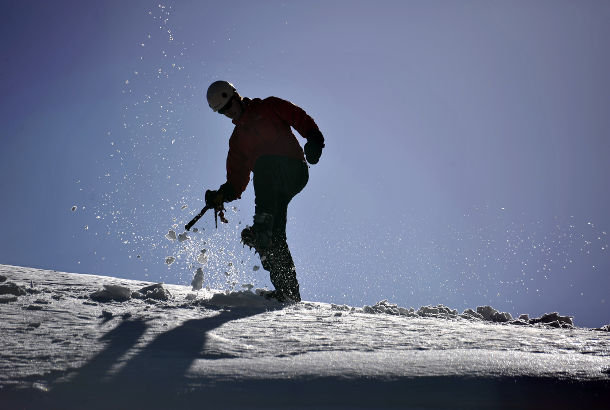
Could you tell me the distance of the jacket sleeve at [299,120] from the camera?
4027mm

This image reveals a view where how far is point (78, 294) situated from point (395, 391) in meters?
2.44

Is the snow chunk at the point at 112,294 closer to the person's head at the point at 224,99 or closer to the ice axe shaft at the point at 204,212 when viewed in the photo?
the ice axe shaft at the point at 204,212

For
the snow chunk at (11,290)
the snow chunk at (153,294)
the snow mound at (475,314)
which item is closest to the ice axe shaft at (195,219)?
the snow chunk at (153,294)

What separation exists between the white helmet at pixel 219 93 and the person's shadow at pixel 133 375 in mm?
2606

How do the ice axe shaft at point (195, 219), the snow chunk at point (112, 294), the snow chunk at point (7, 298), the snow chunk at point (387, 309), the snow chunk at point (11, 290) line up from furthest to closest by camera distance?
the ice axe shaft at point (195, 219), the snow chunk at point (387, 309), the snow chunk at point (112, 294), the snow chunk at point (11, 290), the snow chunk at point (7, 298)

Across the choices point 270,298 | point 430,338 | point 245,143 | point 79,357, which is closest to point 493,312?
point 270,298

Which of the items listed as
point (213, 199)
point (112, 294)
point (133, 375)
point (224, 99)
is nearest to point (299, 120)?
point (224, 99)

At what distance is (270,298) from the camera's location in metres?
3.69

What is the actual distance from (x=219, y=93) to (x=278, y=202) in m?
1.09

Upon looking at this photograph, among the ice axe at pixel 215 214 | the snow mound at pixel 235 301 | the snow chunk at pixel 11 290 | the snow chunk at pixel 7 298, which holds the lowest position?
the snow chunk at pixel 7 298

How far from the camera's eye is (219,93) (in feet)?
13.4

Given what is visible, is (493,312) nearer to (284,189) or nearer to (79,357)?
(284,189)

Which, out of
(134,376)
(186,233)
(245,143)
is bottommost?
(134,376)

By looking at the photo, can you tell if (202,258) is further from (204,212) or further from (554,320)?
(554,320)
